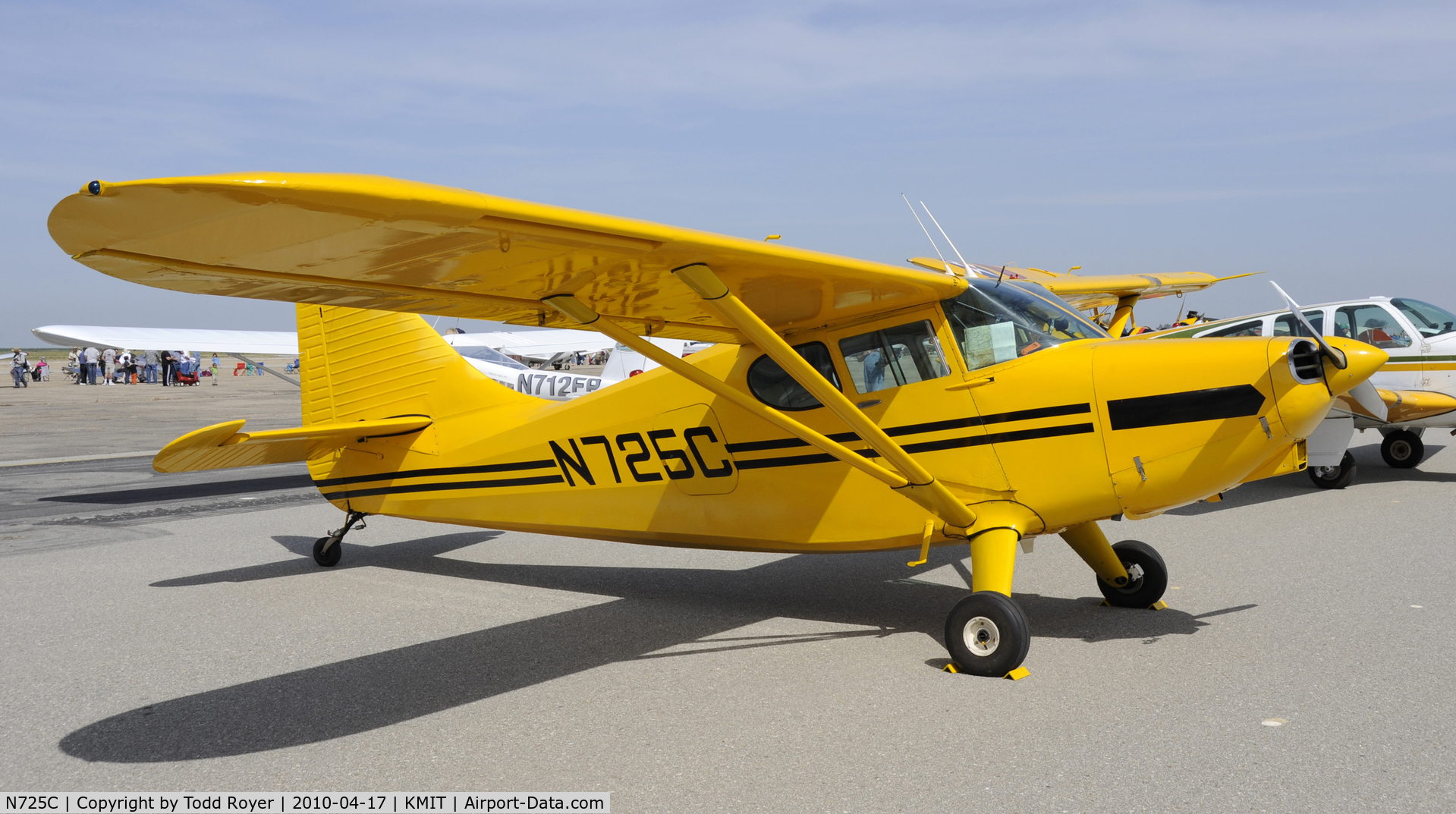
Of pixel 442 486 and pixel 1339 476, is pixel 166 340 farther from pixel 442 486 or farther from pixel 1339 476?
pixel 1339 476

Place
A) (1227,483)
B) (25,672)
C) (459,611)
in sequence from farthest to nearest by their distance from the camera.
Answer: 1. (459,611)
2. (25,672)
3. (1227,483)

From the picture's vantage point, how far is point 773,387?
5656 mm

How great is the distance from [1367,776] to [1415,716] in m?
0.80

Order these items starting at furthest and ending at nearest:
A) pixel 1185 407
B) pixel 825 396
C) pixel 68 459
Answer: pixel 68 459
pixel 825 396
pixel 1185 407

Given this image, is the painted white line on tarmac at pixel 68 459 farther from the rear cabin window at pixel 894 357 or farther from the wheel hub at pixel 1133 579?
the wheel hub at pixel 1133 579

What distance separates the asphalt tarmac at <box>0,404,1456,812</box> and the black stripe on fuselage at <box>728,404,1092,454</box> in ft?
3.64

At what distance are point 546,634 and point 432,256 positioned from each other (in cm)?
267

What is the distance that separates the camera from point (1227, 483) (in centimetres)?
466

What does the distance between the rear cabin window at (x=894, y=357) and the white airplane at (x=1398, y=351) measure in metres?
7.28

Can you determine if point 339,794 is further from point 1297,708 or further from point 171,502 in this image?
point 171,502

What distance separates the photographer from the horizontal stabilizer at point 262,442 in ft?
19.6

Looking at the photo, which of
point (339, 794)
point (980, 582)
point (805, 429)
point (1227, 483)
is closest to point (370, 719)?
point (339, 794)

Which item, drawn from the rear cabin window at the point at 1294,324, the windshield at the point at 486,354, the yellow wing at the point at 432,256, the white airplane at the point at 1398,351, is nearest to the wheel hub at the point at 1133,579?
the yellow wing at the point at 432,256

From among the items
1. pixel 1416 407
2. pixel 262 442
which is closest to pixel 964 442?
pixel 262 442
